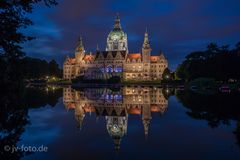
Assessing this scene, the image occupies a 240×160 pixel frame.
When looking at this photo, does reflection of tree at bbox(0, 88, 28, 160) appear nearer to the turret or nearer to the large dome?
the turret

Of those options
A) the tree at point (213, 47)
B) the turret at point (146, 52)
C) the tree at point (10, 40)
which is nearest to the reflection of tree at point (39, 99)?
the tree at point (10, 40)

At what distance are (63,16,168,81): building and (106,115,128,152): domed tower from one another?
13496cm

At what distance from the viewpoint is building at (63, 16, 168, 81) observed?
16588 cm

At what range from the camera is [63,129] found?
19219 mm

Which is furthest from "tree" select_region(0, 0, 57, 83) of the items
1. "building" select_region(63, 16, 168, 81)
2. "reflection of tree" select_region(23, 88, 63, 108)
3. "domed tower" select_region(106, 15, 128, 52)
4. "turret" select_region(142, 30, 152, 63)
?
"domed tower" select_region(106, 15, 128, 52)

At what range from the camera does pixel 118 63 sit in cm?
16962

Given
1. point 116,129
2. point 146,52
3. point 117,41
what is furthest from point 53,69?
point 116,129

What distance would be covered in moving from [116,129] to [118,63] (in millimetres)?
151601

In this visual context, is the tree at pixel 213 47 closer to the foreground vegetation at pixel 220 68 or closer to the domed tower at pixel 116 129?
the foreground vegetation at pixel 220 68

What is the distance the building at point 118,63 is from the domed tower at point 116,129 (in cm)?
13496

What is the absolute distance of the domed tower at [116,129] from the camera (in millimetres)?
15930

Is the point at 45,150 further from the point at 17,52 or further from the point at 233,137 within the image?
the point at 233,137

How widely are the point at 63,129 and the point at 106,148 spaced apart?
5.74 meters

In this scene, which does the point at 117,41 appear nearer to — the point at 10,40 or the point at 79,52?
the point at 79,52
